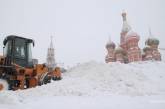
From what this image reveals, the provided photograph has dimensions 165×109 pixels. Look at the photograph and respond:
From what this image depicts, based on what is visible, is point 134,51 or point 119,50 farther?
point 119,50

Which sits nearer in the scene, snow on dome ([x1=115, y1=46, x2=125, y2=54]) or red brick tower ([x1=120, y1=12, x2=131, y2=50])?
snow on dome ([x1=115, y1=46, x2=125, y2=54])

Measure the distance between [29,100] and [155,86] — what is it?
6.80 metres

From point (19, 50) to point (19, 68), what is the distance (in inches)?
43.2

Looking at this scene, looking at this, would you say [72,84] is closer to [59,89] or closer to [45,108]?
[59,89]

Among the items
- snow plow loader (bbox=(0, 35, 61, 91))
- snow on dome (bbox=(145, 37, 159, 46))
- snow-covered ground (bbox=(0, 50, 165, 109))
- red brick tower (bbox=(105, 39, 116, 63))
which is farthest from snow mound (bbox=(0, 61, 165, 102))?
red brick tower (bbox=(105, 39, 116, 63))

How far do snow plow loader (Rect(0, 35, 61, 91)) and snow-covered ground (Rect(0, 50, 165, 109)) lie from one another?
5.18 feet

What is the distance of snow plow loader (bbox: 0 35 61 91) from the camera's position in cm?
980

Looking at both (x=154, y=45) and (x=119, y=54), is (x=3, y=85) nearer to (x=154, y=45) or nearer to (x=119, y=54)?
(x=119, y=54)

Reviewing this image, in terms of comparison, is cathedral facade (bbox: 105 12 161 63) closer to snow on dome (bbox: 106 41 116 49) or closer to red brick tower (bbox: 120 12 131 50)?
snow on dome (bbox: 106 41 116 49)

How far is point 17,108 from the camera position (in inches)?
230

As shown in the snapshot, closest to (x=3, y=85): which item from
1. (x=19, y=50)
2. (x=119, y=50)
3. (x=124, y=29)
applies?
(x=19, y=50)

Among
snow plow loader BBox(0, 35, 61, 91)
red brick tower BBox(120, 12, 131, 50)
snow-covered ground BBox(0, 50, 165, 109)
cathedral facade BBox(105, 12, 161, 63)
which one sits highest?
red brick tower BBox(120, 12, 131, 50)

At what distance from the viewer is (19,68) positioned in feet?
32.8

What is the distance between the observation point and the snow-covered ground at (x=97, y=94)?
6.25 metres
